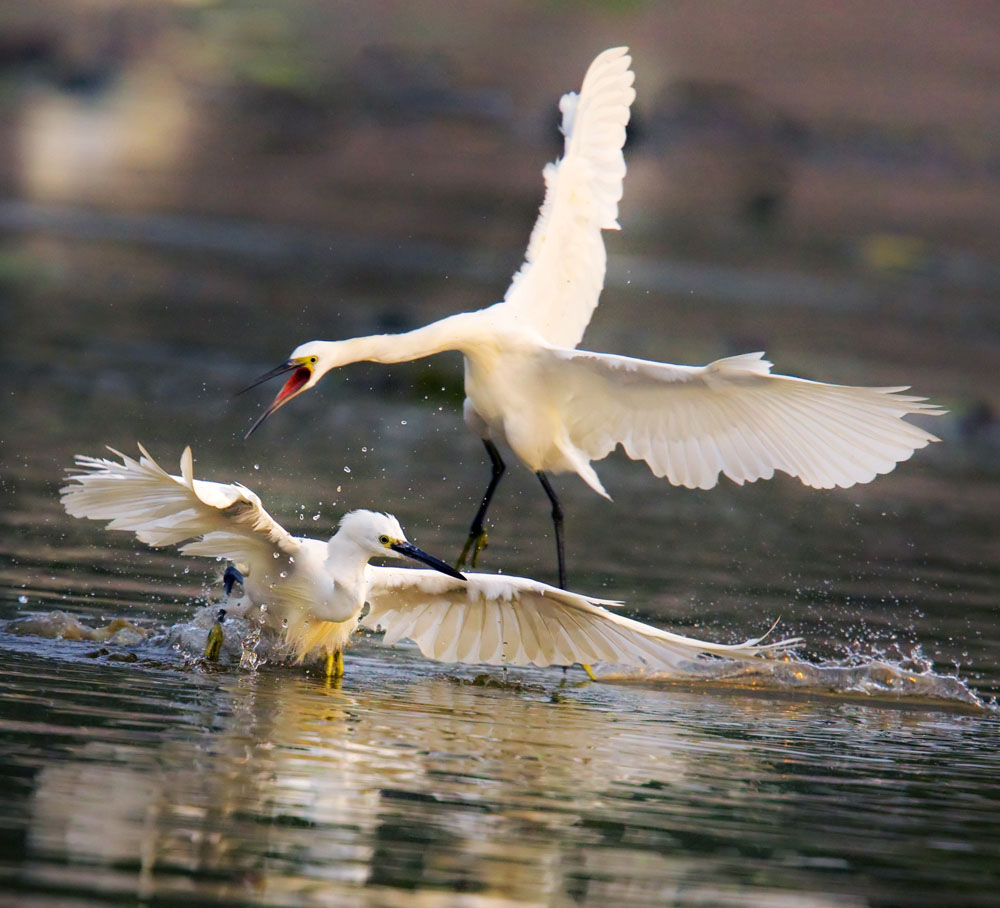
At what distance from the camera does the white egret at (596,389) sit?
368 inches

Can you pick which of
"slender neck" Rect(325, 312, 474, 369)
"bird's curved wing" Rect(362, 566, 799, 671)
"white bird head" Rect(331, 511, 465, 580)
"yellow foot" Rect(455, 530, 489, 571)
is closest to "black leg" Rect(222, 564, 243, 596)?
"bird's curved wing" Rect(362, 566, 799, 671)

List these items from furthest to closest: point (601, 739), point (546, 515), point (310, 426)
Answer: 1. point (310, 426)
2. point (546, 515)
3. point (601, 739)

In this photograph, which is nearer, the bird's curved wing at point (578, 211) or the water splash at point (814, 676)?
the water splash at point (814, 676)

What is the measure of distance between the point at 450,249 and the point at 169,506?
26732 mm

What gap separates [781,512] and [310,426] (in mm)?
4394

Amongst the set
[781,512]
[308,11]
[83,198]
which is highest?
[308,11]

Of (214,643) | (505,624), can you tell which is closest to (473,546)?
(505,624)

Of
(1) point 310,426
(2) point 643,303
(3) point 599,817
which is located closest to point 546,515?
(1) point 310,426

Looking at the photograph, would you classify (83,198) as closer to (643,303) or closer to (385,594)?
(643,303)

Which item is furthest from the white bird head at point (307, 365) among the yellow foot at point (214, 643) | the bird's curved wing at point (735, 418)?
the bird's curved wing at point (735, 418)

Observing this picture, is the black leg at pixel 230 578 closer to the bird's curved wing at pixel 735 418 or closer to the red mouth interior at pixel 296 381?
the red mouth interior at pixel 296 381

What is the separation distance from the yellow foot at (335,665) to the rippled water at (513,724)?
133 millimetres

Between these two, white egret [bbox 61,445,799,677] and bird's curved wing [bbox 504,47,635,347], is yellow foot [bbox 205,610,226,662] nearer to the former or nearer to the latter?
white egret [bbox 61,445,799,677]

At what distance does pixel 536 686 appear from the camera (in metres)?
9.34
